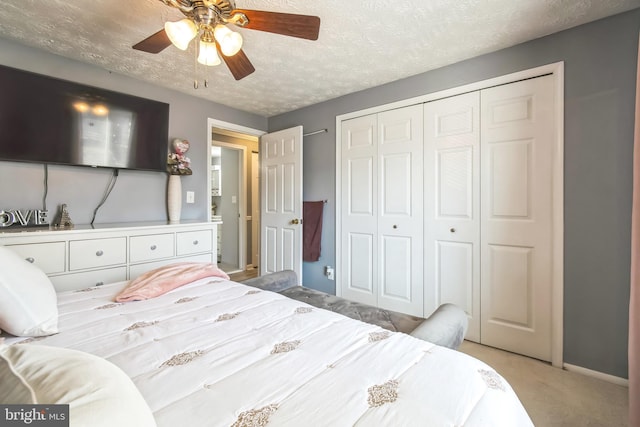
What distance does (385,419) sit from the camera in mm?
649

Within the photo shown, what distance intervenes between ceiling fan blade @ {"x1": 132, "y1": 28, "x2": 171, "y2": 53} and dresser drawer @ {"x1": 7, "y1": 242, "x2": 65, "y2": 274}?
142cm

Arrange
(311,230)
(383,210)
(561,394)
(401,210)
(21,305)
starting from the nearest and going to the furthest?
1. (21,305)
2. (561,394)
3. (401,210)
4. (383,210)
5. (311,230)

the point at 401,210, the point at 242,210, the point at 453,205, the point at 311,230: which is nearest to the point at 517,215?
the point at 453,205

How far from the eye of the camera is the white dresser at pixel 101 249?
190 centimetres

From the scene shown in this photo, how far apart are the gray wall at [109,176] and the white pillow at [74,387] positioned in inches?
92.1

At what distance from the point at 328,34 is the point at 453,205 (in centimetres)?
166

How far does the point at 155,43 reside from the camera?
1658mm

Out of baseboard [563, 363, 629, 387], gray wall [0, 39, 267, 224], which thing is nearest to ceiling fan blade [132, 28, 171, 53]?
gray wall [0, 39, 267, 224]

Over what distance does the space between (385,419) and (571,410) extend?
1.72 metres

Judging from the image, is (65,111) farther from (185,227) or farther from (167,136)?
(185,227)

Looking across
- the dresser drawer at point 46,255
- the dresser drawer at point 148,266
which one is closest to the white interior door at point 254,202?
the dresser drawer at point 148,266

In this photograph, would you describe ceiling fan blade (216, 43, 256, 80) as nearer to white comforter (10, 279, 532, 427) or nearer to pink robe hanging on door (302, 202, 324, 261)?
white comforter (10, 279, 532, 427)

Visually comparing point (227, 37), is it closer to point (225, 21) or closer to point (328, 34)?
point (225, 21)

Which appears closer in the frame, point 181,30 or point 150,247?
point 181,30
